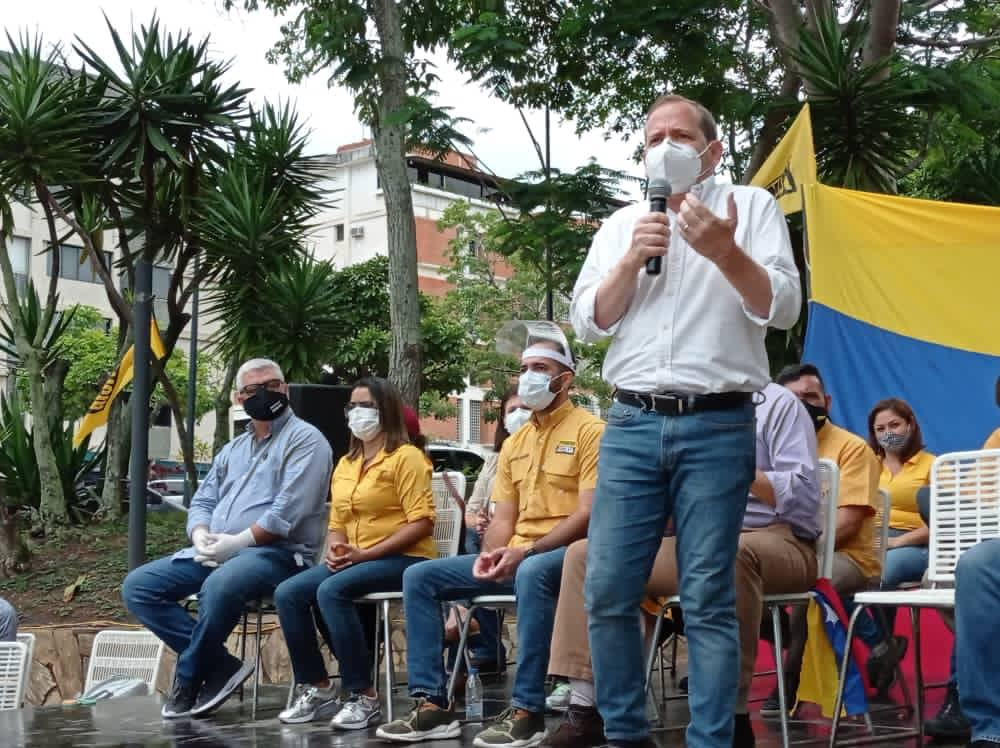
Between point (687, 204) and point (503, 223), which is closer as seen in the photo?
point (687, 204)

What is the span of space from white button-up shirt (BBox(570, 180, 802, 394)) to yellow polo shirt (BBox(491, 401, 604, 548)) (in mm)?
1661

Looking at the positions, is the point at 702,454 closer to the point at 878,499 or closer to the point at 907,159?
the point at 878,499

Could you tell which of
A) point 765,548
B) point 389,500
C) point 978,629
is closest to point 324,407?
point 389,500

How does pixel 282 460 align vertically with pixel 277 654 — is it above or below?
above

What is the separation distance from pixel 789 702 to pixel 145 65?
9.62 meters

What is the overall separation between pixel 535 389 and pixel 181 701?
2.34 metres

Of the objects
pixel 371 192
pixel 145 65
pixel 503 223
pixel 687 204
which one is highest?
pixel 371 192

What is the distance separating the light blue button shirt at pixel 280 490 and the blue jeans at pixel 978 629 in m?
3.33

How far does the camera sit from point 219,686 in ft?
19.9

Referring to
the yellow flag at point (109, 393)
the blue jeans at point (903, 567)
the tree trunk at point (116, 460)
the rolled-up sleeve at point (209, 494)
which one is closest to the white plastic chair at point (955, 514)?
the blue jeans at point (903, 567)

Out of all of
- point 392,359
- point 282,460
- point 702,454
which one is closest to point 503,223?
point 392,359

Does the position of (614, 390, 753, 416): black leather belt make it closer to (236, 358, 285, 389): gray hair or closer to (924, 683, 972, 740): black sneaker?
(924, 683, 972, 740): black sneaker

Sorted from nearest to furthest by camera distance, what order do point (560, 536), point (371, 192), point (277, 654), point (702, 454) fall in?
point (702, 454), point (560, 536), point (277, 654), point (371, 192)

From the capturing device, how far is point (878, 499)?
539 centimetres
